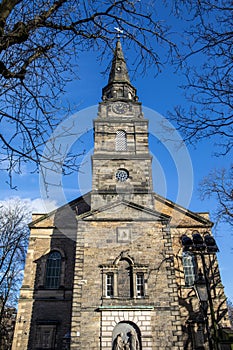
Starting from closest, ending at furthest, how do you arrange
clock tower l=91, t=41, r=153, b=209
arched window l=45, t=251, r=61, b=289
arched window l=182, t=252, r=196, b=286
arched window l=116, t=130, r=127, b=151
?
arched window l=45, t=251, r=61, b=289
arched window l=182, t=252, r=196, b=286
clock tower l=91, t=41, r=153, b=209
arched window l=116, t=130, r=127, b=151

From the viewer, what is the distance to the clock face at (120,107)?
26.3m

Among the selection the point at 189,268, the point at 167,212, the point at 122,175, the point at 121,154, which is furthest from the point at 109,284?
the point at 121,154

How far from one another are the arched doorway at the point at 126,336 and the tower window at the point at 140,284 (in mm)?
1614

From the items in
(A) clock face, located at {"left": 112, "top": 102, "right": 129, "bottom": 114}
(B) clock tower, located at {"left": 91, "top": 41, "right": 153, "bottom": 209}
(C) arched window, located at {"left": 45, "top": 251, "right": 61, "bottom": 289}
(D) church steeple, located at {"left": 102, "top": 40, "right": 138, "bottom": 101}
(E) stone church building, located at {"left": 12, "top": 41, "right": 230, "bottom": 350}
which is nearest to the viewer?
(E) stone church building, located at {"left": 12, "top": 41, "right": 230, "bottom": 350}

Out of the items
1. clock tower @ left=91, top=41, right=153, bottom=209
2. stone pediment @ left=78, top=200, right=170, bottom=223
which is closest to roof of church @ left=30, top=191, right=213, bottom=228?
clock tower @ left=91, top=41, right=153, bottom=209

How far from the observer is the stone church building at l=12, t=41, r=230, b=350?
15.4 metres

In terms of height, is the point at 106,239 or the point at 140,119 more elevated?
the point at 140,119

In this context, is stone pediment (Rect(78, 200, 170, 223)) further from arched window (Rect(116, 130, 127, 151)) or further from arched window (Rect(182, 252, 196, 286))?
arched window (Rect(116, 130, 127, 151))

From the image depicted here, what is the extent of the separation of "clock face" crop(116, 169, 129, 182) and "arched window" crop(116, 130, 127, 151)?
2.10 meters

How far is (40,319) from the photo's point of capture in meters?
18.9

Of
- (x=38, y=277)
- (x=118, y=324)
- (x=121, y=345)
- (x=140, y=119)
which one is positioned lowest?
(x=121, y=345)

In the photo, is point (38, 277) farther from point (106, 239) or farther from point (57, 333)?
point (106, 239)

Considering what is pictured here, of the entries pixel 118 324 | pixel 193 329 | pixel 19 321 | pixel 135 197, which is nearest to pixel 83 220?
pixel 135 197

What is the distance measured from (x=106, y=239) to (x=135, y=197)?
13.9 ft
